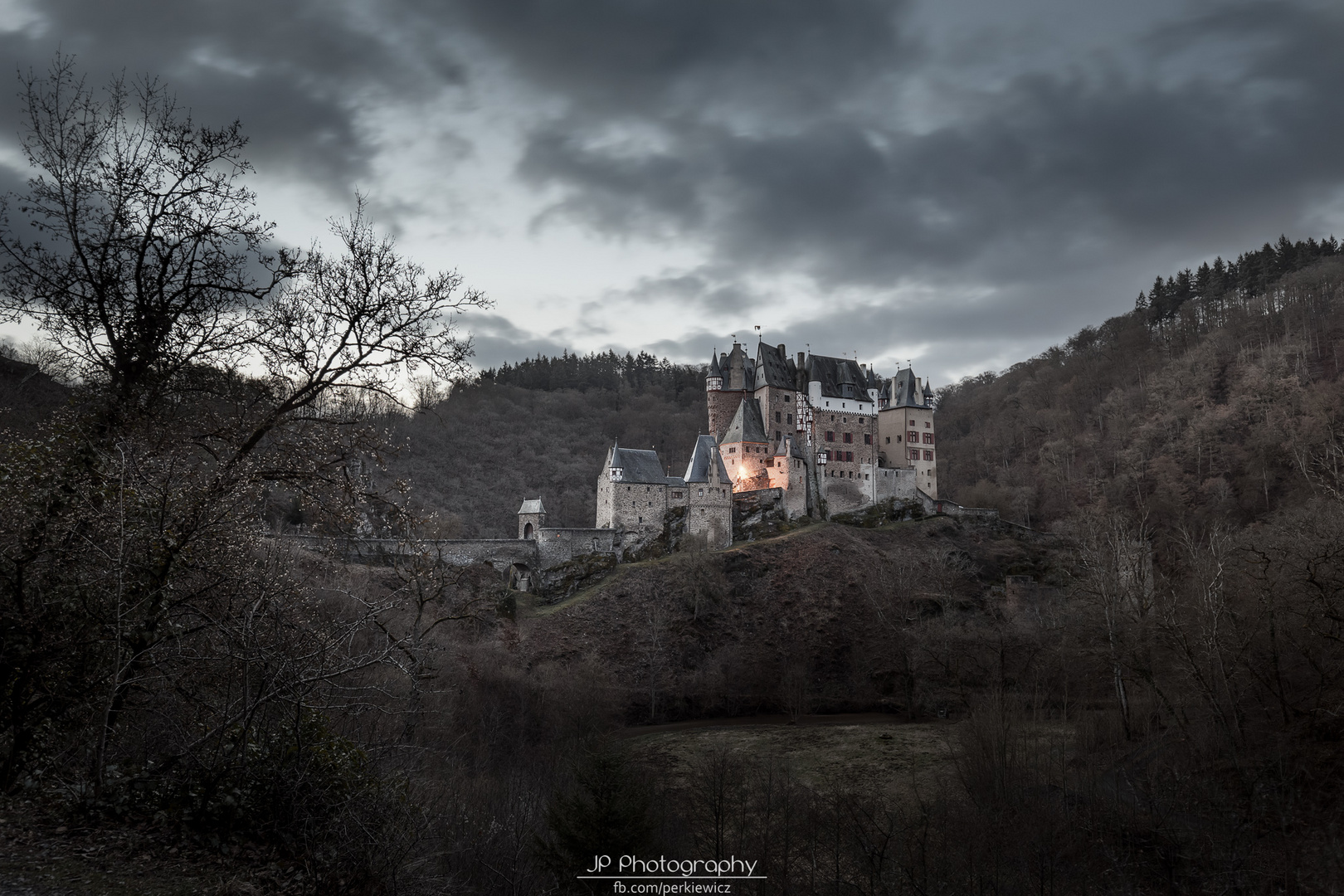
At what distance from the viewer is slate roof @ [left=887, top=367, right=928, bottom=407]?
6147cm

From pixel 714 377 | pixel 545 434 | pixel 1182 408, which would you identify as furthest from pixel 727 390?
pixel 1182 408

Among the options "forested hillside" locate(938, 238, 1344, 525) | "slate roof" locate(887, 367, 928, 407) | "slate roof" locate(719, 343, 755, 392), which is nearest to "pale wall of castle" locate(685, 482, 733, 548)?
"slate roof" locate(719, 343, 755, 392)

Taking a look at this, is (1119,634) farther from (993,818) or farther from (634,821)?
(634,821)

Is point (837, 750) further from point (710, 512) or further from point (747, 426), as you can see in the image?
point (747, 426)

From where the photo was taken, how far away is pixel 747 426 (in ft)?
187

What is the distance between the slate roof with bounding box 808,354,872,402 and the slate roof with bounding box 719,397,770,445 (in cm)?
581

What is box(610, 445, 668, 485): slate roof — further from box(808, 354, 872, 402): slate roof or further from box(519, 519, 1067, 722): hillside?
box(808, 354, 872, 402): slate roof

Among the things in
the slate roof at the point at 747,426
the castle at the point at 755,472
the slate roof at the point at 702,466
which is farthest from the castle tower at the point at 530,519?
the slate roof at the point at 747,426

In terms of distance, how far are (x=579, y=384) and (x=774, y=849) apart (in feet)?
269

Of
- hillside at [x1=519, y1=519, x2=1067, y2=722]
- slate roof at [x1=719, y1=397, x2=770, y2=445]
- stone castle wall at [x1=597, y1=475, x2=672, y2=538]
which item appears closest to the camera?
hillside at [x1=519, y1=519, x2=1067, y2=722]

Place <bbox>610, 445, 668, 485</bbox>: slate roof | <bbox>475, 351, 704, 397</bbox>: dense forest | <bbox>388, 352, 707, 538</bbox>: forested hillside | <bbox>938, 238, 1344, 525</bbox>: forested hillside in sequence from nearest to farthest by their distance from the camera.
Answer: <bbox>610, 445, 668, 485</bbox>: slate roof < <bbox>938, 238, 1344, 525</bbox>: forested hillside < <bbox>388, 352, 707, 538</bbox>: forested hillside < <bbox>475, 351, 704, 397</bbox>: dense forest

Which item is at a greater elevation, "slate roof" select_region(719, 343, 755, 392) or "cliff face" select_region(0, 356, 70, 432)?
"slate roof" select_region(719, 343, 755, 392)

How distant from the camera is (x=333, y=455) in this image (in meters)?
9.70

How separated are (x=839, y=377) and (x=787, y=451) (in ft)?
33.7
